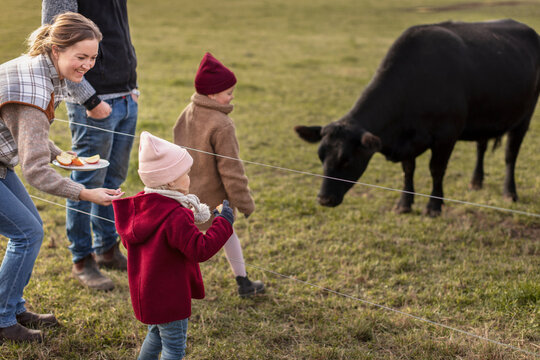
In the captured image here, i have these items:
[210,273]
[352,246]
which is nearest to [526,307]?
[352,246]

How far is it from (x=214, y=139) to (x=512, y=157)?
4.20 m

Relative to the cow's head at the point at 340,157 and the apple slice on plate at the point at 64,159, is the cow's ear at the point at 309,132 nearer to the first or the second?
the cow's head at the point at 340,157

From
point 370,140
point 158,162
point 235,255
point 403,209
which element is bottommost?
point 403,209

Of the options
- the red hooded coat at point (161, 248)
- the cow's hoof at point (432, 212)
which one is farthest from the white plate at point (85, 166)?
the cow's hoof at point (432, 212)

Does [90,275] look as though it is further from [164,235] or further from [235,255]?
[164,235]

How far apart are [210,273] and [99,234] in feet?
2.98

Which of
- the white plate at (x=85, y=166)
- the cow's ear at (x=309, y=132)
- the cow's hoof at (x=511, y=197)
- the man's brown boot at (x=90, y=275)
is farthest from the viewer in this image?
the cow's hoof at (x=511, y=197)

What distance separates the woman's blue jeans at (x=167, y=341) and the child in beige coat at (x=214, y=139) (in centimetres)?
105

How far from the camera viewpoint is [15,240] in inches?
108

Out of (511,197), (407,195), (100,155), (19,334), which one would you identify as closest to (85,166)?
(100,155)

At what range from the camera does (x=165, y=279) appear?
2.25m

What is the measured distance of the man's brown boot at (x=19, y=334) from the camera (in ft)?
9.56

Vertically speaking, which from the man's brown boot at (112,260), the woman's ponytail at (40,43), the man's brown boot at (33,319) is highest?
the woman's ponytail at (40,43)

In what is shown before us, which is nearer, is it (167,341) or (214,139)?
(167,341)
